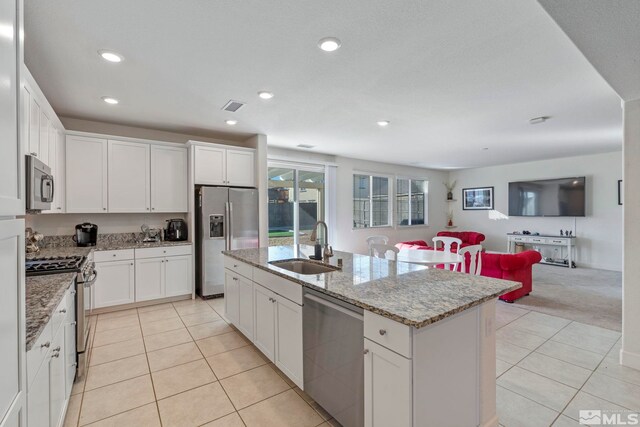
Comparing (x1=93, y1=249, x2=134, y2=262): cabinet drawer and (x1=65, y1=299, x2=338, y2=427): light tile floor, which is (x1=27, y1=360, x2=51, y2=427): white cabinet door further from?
(x1=93, y1=249, x2=134, y2=262): cabinet drawer

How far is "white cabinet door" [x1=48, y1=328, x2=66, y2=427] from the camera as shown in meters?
1.53

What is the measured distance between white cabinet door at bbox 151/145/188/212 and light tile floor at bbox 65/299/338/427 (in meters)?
1.73

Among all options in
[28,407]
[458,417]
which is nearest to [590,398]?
[458,417]

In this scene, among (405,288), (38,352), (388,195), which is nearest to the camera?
(38,352)

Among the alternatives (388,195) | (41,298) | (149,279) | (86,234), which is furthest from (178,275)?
(388,195)

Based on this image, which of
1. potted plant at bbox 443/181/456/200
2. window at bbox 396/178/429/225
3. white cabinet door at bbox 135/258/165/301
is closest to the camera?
white cabinet door at bbox 135/258/165/301

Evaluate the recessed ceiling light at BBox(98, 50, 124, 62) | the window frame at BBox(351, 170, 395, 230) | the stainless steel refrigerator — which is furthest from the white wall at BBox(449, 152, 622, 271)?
the recessed ceiling light at BBox(98, 50, 124, 62)

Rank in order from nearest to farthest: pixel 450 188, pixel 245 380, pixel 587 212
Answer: pixel 245 380 < pixel 587 212 < pixel 450 188

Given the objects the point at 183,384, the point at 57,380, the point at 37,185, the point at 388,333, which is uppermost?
the point at 37,185

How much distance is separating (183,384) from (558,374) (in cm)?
295

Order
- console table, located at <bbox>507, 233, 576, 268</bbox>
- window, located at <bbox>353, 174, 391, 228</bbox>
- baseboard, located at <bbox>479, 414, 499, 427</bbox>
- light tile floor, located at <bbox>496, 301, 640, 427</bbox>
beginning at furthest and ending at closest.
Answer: window, located at <bbox>353, 174, 391, 228</bbox> < console table, located at <bbox>507, 233, 576, 268</bbox> < light tile floor, located at <bbox>496, 301, 640, 427</bbox> < baseboard, located at <bbox>479, 414, 499, 427</bbox>

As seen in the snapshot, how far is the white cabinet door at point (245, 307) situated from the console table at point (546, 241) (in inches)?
282

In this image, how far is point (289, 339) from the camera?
2152mm

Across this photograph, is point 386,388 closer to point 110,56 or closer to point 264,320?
point 264,320
